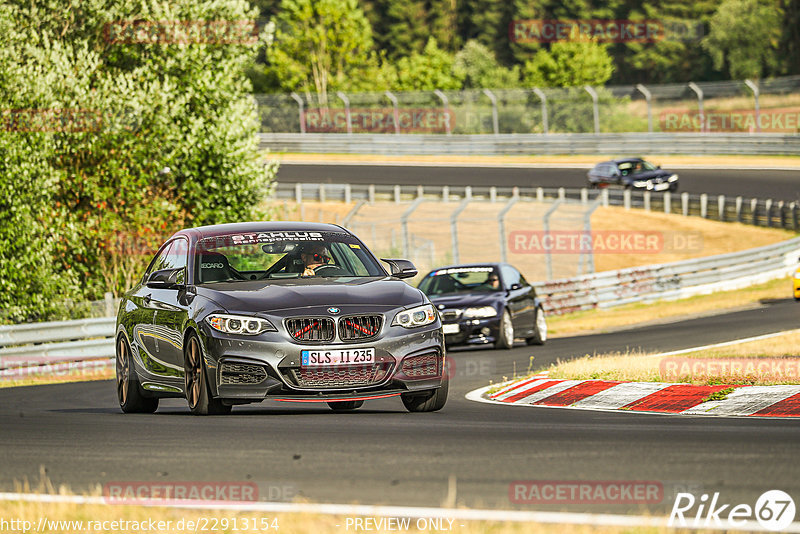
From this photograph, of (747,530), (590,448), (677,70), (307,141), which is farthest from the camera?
(677,70)

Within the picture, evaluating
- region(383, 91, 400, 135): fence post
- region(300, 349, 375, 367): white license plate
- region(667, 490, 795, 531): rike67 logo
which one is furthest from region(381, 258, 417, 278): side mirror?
region(383, 91, 400, 135): fence post

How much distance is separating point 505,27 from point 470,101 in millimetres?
62428

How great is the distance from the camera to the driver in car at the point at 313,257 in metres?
10.2

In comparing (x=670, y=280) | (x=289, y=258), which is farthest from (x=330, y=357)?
(x=670, y=280)

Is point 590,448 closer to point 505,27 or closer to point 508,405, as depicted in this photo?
point 508,405

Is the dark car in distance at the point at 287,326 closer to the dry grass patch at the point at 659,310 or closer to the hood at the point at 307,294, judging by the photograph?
the hood at the point at 307,294

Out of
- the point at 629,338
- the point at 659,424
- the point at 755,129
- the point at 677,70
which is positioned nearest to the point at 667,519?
the point at 659,424

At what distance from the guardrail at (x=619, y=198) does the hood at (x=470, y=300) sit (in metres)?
21.6

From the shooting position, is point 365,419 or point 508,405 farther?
point 508,405

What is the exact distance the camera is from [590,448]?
7023 millimetres
